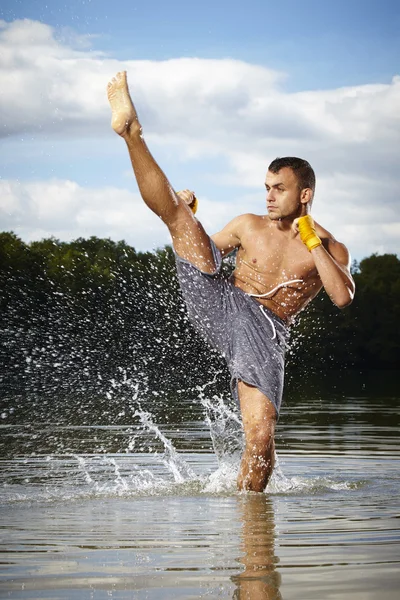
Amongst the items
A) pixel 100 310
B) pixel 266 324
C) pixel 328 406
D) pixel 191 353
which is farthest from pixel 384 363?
pixel 266 324

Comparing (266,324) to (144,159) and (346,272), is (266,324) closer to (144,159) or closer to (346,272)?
(346,272)

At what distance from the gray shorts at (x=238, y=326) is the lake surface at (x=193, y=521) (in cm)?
78

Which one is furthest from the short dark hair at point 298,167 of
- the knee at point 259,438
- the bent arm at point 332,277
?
the knee at point 259,438

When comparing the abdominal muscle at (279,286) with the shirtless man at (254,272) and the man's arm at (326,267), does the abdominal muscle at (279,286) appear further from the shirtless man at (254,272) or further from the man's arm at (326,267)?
the man's arm at (326,267)

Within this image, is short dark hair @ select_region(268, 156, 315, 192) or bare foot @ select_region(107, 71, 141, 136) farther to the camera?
short dark hair @ select_region(268, 156, 315, 192)

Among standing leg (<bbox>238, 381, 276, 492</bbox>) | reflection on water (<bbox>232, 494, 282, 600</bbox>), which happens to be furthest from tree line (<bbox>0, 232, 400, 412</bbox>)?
reflection on water (<bbox>232, 494, 282, 600</bbox>)

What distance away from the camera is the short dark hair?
284 inches

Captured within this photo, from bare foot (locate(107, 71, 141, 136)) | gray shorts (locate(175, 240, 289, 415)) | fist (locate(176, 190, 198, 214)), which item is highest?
bare foot (locate(107, 71, 141, 136))

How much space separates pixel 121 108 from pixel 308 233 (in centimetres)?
144

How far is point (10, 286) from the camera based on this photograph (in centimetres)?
4881

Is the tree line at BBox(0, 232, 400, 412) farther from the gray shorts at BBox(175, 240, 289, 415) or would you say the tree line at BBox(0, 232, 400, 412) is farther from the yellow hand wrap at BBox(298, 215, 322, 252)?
the yellow hand wrap at BBox(298, 215, 322, 252)

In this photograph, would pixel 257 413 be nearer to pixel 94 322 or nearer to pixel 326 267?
pixel 326 267

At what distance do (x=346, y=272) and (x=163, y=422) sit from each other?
8281mm

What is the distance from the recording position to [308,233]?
22.5ft
